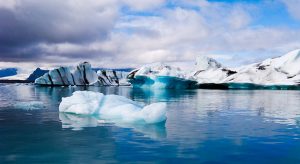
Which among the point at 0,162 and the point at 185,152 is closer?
the point at 0,162

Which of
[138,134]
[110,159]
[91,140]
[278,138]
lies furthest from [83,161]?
[278,138]

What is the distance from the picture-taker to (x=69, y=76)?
78125mm

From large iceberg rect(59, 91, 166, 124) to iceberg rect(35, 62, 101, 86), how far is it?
62.1 metres

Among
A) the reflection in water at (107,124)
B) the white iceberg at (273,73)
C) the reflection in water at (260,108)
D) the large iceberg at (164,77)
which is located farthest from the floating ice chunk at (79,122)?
the white iceberg at (273,73)

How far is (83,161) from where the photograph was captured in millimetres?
6879

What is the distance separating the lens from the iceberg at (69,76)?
249ft

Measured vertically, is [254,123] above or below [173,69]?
below

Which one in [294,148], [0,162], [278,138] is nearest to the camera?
[0,162]

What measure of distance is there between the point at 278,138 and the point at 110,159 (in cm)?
511

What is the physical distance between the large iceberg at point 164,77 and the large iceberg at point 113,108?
1821 inches

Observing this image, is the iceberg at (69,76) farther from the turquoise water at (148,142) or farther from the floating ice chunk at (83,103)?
the turquoise water at (148,142)

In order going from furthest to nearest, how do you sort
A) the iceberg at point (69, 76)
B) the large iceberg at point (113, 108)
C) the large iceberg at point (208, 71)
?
1. the iceberg at point (69, 76)
2. the large iceberg at point (208, 71)
3. the large iceberg at point (113, 108)

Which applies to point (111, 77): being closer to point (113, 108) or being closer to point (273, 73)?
point (273, 73)

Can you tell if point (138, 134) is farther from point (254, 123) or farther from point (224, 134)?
point (254, 123)
